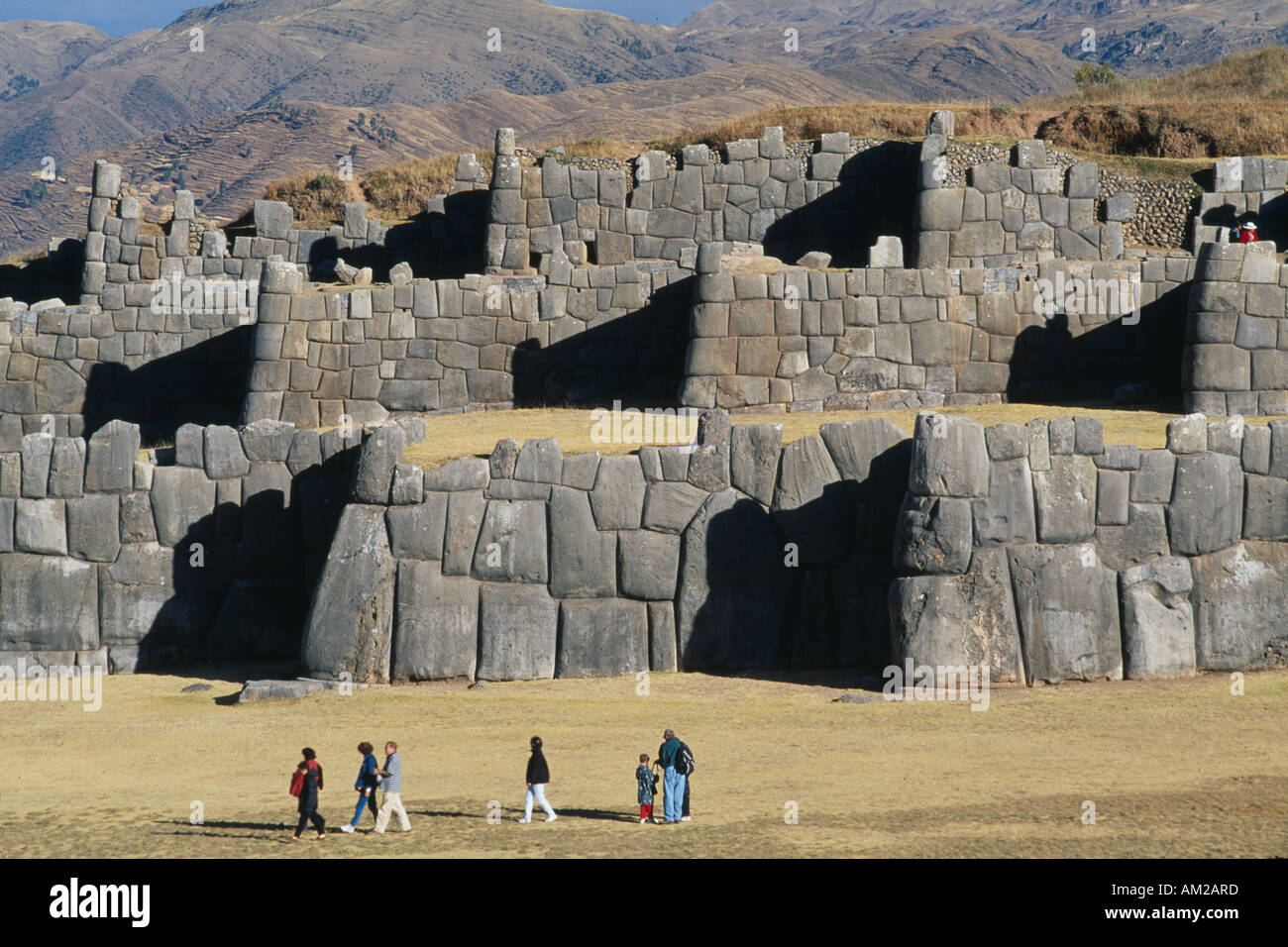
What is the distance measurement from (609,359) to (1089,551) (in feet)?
36.2

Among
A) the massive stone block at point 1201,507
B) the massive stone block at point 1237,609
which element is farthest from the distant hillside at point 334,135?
the massive stone block at point 1237,609

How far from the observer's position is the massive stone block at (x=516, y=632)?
19047 millimetres

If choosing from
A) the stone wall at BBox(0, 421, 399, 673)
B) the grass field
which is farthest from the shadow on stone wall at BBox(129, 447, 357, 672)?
the grass field

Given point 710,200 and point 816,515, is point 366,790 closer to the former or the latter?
point 816,515

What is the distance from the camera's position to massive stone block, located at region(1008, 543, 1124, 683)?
17688mm

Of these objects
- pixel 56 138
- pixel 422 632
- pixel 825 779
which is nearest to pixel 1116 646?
pixel 825 779

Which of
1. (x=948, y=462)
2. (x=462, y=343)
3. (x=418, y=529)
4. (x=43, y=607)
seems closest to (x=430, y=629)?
(x=418, y=529)

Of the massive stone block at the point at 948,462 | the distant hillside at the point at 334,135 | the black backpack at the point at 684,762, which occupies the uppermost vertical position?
the distant hillside at the point at 334,135

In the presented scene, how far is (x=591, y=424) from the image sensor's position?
24.0m

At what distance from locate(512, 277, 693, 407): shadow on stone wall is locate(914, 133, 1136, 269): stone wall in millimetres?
5841

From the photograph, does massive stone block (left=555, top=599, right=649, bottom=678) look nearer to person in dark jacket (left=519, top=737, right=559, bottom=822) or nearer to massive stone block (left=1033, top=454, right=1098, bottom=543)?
massive stone block (left=1033, top=454, right=1098, bottom=543)

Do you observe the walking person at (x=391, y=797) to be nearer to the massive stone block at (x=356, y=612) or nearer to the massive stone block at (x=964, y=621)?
the massive stone block at (x=356, y=612)

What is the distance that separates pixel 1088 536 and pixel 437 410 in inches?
480

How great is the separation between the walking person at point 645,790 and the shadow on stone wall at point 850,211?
67.5 ft
